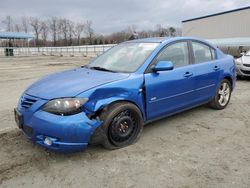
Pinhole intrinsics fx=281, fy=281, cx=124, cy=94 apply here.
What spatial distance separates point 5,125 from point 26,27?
3494 inches

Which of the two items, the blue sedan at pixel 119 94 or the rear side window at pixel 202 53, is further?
the rear side window at pixel 202 53

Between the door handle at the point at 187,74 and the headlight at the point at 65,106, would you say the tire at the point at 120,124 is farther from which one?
the door handle at the point at 187,74

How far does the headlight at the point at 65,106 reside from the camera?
3.47m

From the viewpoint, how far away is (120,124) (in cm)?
393

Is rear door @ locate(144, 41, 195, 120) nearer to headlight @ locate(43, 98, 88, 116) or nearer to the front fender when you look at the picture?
the front fender

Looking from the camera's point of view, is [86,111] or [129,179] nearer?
[129,179]

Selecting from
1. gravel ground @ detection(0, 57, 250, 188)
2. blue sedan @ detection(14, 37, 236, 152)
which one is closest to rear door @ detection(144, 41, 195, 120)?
blue sedan @ detection(14, 37, 236, 152)

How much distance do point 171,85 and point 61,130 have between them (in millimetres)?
1968

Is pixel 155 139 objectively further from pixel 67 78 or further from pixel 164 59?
pixel 67 78

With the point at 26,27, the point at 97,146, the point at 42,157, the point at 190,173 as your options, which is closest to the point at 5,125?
the point at 42,157

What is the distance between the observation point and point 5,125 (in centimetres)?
516

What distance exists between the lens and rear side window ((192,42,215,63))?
5242 mm

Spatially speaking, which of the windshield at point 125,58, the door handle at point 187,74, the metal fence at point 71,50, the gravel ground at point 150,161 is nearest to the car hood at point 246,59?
the gravel ground at point 150,161

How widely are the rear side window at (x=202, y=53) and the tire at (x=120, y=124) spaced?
1829mm
